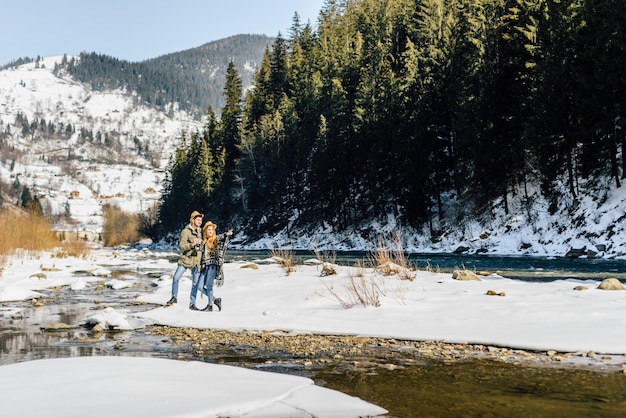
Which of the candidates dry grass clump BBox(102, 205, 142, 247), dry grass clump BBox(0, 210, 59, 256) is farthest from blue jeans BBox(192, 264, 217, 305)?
dry grass clump BBox(102, 205, 142, 247)

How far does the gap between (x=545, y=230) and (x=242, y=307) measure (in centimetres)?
2110

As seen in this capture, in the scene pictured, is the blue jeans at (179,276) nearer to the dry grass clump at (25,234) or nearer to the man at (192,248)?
the man at (192,248)

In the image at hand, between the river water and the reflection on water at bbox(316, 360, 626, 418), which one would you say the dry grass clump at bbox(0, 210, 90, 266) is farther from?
the reflection on water at bbox(316, 360, 626, 418)

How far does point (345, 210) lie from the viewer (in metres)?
45.4

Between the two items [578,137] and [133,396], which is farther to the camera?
[578,137]

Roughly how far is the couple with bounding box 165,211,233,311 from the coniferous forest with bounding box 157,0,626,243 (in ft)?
69.2

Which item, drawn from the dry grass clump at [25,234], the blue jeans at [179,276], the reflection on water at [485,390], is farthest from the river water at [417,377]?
the dry grass clump at [25,234]

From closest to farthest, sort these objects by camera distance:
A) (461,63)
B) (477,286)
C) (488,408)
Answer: (488,408) → (477,286) → (461,63)

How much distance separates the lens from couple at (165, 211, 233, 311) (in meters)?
10.6

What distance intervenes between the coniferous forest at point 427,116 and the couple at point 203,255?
831 inches

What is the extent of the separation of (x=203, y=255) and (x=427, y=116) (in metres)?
28.6

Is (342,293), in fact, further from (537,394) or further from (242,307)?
(537,394)

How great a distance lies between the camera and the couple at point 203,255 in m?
10.6

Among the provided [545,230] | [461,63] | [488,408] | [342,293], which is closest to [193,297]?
[342,293]
